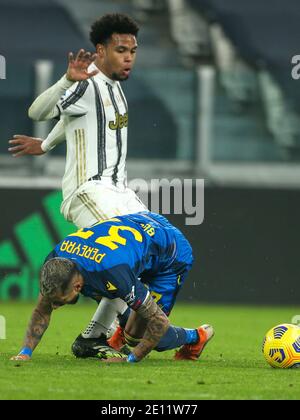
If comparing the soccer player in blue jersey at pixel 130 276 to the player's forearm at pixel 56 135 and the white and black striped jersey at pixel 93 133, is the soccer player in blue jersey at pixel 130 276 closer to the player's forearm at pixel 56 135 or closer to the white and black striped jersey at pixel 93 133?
the white and black striped jersey at pixel 93 133

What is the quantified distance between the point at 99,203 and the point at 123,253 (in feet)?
2.93

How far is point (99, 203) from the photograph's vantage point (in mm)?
8227

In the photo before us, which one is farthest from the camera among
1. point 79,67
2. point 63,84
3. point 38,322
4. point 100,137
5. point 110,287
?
point 100,137

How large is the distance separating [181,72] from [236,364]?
800cm

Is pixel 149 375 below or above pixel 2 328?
above

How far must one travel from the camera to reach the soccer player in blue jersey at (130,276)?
7.29m

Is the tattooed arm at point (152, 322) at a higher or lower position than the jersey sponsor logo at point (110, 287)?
lower

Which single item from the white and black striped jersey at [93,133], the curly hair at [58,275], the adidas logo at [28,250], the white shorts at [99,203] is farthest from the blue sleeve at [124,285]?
the adidas logo at [28,250]

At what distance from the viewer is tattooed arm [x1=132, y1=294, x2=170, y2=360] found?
746cm

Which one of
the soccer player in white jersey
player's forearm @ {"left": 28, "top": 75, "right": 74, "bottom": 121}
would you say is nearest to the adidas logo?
the soccer player in white jersey

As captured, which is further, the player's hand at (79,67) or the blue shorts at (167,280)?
the blue shorts at (167,280)

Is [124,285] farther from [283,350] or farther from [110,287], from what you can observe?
[283,350]

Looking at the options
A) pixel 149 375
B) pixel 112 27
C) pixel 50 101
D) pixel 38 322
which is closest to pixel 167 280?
pixel 38 322
